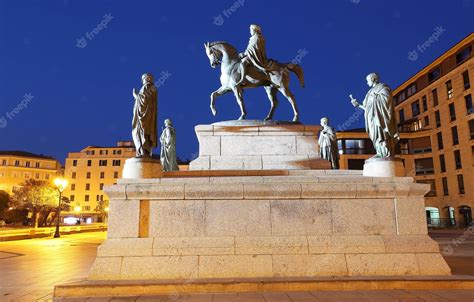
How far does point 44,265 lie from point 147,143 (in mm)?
5543

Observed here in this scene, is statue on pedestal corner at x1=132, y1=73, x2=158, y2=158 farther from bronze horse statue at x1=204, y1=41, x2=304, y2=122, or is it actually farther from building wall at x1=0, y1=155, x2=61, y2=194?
building wall at x1=0, y1=155, x2=61, y2=194

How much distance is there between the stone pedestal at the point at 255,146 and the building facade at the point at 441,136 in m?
37.9

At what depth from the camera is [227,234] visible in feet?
26.9

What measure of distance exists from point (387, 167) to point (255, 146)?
4.61 metres

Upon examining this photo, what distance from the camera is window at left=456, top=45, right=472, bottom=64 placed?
4226 centimetres

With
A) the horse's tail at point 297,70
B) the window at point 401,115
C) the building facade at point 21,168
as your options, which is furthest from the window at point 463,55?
the building facade at point 21,168

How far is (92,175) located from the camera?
3019 inches

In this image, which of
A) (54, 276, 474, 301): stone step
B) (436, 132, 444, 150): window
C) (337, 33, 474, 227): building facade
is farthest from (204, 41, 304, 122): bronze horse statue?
(436, 132, 444, 150): window

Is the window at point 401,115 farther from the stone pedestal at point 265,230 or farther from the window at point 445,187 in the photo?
the stone pedestal at point 265,230

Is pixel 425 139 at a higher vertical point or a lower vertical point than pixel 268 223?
higher

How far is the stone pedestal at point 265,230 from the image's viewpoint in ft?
25.3

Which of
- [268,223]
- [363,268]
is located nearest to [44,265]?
[268,223]

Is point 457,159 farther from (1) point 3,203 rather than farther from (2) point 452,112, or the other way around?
(1) point 3,203

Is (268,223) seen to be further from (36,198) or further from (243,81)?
(36,198)
